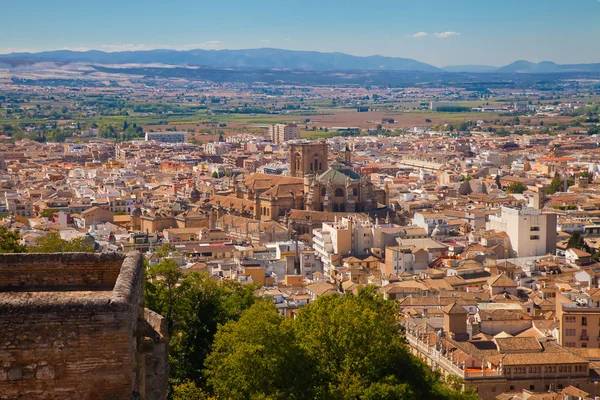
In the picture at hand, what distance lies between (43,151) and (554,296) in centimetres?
11099

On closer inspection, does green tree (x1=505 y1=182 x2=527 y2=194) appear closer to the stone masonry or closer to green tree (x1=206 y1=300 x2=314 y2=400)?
green tree (x1=206 y1=300 x2=314 y2=400)

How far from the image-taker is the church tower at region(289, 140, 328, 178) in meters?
79.8

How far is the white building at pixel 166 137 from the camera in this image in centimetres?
17075

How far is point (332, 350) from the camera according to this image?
875 inches

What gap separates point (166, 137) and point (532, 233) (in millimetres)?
119336

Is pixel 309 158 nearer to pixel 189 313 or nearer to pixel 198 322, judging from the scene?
pixel 189 313

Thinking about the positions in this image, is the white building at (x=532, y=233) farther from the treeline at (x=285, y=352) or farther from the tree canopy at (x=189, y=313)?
the tree canopy at (x=189, y=313)

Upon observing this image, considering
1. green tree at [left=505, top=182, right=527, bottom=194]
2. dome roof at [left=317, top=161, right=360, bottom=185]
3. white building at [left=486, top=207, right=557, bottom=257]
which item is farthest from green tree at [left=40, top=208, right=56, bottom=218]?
green tree at [left=505, top=182, right=527, bottom=194]

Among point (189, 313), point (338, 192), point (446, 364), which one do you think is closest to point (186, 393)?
point (189, 313)

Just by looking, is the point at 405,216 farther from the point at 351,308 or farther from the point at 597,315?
the point at 351,308

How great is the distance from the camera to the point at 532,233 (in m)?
58.1

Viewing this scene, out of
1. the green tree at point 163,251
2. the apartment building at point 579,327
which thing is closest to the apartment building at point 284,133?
the green tree at point 163,251

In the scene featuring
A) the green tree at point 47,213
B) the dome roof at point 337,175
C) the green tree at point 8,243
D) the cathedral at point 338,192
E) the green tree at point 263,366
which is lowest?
the green tree at point 47,213

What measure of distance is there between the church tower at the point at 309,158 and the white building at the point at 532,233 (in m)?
24.0
